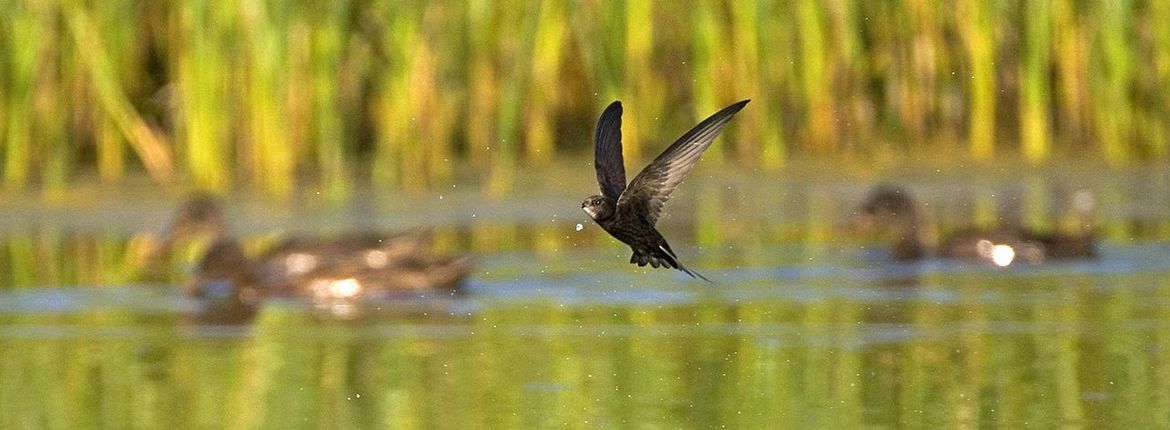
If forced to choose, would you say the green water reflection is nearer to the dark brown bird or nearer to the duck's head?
the dark brown bird

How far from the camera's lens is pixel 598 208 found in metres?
5.46

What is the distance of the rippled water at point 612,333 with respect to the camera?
6.55 metres

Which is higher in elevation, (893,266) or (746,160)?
(746,160)

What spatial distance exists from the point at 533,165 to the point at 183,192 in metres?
1.88

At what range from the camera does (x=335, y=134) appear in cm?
1244

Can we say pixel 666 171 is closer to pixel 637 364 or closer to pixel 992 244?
pixel 637 364

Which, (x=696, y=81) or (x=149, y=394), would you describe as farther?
(x=696, y=81)

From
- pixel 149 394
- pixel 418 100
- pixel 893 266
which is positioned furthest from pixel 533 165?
pixel 149 394

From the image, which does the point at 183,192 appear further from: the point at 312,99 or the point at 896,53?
the point at 896,53

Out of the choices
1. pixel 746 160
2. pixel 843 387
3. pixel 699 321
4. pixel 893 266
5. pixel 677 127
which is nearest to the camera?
pixel 843 387

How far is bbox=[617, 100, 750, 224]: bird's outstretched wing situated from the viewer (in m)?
5.49

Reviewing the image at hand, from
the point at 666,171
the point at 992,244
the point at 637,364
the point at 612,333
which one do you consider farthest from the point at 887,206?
the point at 666,171

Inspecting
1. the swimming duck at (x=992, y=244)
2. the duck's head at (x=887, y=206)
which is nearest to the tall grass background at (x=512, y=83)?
the duck's head at (x=887, y=206)

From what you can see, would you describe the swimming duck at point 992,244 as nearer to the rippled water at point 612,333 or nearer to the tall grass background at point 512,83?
the rippled water at point 612,333
